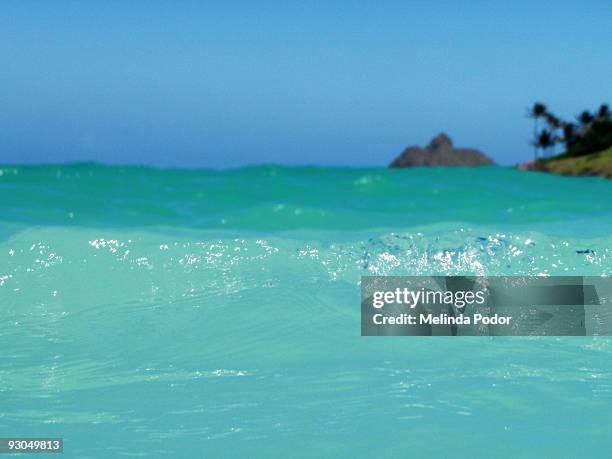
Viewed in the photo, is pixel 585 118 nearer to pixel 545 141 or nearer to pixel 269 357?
pixel 545 141

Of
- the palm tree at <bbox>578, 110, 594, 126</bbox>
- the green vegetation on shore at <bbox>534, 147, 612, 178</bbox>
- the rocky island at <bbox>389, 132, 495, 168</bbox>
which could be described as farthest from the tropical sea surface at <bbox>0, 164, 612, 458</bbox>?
the rocky island at <bbox>389, 132, 495, 168</bbox>

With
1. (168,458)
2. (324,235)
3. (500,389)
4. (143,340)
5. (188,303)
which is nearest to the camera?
(168,458)

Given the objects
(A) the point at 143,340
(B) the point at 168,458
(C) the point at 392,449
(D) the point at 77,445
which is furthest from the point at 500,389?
(A) the point at 143,340

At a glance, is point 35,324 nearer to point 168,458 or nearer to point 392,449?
point 168,458

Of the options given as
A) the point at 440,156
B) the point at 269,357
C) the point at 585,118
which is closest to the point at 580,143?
the point at 585,118

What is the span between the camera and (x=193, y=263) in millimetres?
8164

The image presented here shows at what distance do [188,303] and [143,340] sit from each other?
41.9 inches

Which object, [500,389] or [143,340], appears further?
[143,340]

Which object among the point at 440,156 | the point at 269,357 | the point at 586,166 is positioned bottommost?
the point at 269,357

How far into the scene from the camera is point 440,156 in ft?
316

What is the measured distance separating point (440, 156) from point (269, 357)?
93.0m

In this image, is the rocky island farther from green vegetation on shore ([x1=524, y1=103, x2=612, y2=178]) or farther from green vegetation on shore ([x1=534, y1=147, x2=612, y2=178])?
green vegetation on shore ([x1=534, y1=147, x2=612, y2=178])

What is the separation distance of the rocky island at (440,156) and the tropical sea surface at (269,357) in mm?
85732

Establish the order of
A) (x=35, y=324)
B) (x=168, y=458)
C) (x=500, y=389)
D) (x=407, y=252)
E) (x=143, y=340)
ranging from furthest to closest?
(x=407, y=252) < (x=35, y=324) < (x=143, y=340) < (x=500, y=389) < (x=168, y=458)
